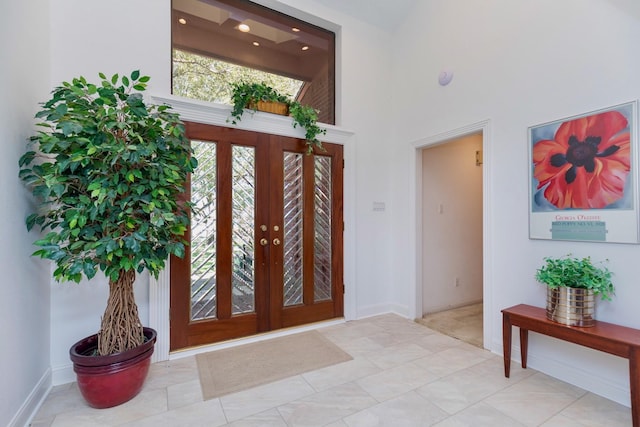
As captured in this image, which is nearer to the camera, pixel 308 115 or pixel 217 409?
pixel 217 409

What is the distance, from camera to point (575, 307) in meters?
1.98

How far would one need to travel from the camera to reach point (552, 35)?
7.65 feet

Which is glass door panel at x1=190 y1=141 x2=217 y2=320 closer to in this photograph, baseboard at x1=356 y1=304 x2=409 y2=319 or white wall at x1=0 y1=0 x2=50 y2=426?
white wall at x1=0 y1=0 x2=50 y2=426

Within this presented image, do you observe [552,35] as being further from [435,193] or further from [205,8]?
[205,8]

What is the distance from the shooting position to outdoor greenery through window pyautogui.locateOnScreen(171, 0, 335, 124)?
9.62 ft

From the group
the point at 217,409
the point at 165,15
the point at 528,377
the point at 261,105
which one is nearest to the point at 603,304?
the point at 528,377

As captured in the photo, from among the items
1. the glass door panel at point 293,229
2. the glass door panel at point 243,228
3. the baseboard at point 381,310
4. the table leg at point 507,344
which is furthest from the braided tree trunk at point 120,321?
the table leg at point 507,344

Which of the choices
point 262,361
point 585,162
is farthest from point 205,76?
point 585,162

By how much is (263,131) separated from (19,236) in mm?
2031

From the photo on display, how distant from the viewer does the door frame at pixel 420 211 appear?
9.20 feet

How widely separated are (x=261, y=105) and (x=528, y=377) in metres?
3.35

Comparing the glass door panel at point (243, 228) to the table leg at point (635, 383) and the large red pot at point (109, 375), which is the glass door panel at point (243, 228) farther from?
the table leg at point (635, 383)

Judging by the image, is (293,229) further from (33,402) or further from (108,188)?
(33,402)

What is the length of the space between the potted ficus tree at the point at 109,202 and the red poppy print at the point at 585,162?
284 cm
